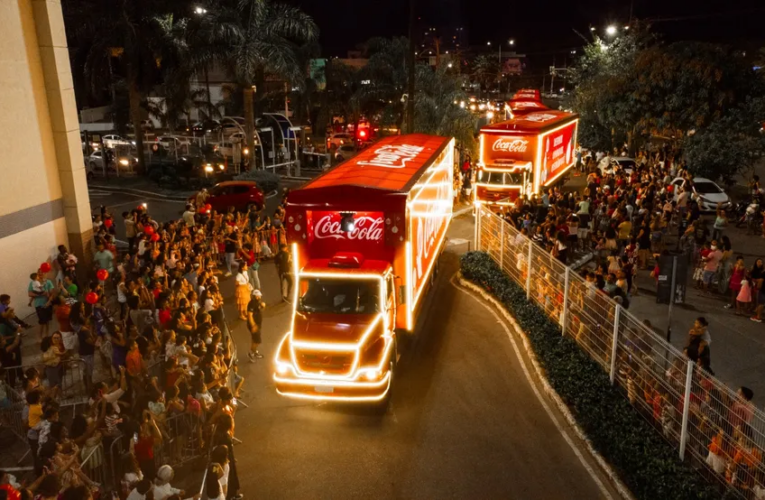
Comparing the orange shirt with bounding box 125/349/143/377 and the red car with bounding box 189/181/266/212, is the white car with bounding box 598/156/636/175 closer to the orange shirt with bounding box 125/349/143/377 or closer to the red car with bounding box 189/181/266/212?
the red car with bounding box 189/181/266/212

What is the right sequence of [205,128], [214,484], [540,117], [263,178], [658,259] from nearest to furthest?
[214,484], [658,259], [540,117], [263,178], [205,128]

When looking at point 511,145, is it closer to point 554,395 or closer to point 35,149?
point 554,395

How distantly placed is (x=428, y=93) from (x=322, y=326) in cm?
2646

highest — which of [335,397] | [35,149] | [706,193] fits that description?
[35,149]

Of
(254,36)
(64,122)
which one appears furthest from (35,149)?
(254,36)

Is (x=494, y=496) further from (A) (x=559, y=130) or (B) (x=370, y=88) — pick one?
(B) (x=370, y=88)

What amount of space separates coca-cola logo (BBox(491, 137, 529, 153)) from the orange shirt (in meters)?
18.6

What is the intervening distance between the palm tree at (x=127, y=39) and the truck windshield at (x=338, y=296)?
25465 millimetres

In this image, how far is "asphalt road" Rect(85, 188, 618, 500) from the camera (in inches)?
368

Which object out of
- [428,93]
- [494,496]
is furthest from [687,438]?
[428,93]

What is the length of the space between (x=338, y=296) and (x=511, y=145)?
15881 millimetres

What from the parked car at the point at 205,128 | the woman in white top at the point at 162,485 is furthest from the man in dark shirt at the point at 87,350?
the parked car at the point at 205,128

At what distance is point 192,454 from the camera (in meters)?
10.0

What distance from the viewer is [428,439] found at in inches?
416
